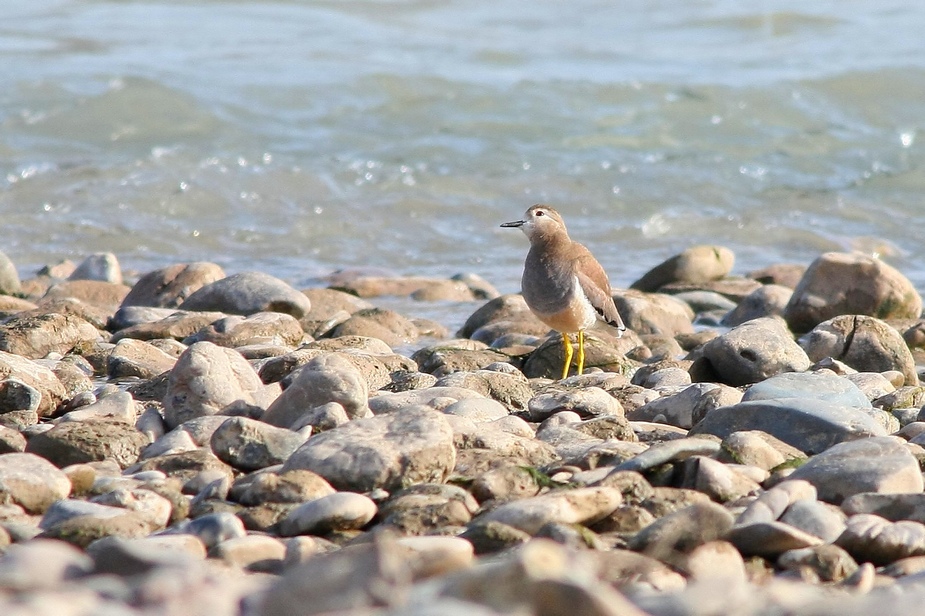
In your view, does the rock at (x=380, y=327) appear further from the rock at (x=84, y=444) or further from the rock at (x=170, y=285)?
the rock at (x=84, y=444)

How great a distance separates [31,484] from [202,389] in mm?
1190

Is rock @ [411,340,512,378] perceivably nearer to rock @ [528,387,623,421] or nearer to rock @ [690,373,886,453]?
rock @ [528,387,623,421]

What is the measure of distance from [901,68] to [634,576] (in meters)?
20.5

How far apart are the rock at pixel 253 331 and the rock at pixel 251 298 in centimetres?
60

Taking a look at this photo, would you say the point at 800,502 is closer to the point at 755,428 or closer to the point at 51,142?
the point at 755,428

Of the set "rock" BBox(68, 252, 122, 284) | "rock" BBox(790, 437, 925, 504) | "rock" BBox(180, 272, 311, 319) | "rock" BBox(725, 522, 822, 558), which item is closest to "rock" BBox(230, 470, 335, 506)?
"rock" BBox(725, 522, 822, 558)

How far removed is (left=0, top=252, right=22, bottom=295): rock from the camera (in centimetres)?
1016

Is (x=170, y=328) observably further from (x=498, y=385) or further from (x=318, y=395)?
(x=318, y=395)

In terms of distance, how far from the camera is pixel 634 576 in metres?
3.48

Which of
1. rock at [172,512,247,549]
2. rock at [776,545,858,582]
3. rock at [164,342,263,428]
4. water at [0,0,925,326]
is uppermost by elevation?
rock at [776,545,858,582]

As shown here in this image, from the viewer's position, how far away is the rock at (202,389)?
532cm

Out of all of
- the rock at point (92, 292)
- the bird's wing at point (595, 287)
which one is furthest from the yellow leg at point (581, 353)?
the rock at point (92, 292)

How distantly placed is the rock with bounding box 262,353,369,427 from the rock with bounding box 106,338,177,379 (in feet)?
5.52

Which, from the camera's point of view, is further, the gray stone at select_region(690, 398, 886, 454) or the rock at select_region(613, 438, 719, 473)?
the gray stone at select_region(690, 398, 886, 454)
